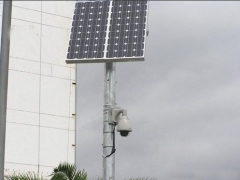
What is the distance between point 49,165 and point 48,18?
262 inches

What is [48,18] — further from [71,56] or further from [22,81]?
[71,56]

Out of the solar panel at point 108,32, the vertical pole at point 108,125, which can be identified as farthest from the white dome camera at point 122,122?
the solar panel at point 108,32

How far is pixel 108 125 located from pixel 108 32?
9.68 ft

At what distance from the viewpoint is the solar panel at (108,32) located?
20.9 m

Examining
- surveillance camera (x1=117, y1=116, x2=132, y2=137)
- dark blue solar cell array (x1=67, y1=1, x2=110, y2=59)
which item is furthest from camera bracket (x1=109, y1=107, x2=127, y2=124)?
dark blue solar cell array (x1=67, y1=1, x2=110, y2=59)

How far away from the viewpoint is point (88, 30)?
72.2ft

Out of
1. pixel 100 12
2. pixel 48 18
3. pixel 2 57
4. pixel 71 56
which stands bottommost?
pixel 2 57

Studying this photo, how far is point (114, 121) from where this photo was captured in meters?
19.8

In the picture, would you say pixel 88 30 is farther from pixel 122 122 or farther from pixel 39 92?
pixel 39 92

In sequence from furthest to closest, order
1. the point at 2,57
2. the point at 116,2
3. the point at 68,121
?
1. the point at 68,121
2. the point at 116,2
3. the point at 2,57

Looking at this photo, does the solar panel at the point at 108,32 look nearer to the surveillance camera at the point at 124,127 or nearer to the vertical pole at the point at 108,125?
the vertical pole at the point at 108,125

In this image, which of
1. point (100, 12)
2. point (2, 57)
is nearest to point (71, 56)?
point (100, 12)

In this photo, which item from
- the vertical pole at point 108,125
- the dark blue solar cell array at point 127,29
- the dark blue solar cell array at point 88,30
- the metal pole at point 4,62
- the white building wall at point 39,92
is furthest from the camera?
the white building wall at point 39,92

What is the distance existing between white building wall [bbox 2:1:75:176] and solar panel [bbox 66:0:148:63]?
12.6 meters
